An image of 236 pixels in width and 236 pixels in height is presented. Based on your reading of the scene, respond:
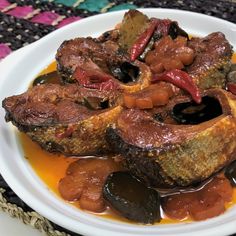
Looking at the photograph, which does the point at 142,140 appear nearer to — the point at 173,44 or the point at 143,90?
the point at 143,90

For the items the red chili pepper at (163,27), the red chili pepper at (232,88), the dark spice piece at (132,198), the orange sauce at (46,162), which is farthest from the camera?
the red chili pepper at (163,27)

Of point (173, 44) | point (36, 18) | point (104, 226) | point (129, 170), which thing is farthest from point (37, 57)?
point (104, 226)

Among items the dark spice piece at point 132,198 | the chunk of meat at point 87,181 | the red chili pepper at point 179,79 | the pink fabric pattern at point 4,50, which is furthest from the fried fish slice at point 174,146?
the pink fabric pattern at point 4,50

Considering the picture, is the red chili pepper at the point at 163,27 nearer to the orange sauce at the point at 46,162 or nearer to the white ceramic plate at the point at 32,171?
the white ceramic plate at the point at 32,171

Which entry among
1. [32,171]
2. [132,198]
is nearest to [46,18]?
[32,171]

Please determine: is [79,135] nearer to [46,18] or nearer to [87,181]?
[87,181]

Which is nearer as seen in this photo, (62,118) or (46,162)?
(62,118)
